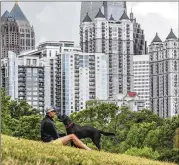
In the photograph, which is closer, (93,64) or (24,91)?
(24,91)

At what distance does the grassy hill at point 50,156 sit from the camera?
163 inches

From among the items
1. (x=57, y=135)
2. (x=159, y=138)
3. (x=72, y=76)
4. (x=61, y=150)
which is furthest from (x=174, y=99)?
(x=61, y=150)

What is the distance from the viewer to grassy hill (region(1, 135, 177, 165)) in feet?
13.6

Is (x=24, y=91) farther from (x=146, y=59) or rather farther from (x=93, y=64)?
(x=146, y=59)

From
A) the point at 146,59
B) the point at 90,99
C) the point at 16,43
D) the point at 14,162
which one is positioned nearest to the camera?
the point at 14,162

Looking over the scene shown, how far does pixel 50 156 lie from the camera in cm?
427

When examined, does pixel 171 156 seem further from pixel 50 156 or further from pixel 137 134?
pixel 137 134

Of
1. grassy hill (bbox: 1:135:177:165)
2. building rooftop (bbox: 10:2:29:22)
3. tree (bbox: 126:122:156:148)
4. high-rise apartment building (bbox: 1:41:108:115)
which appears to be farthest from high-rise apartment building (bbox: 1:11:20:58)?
grassy hill (bbox: 1:135:177:165)

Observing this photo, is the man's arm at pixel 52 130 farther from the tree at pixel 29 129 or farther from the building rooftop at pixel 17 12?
the tree at pixel 29 129

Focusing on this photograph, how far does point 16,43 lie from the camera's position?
9484 millimetres

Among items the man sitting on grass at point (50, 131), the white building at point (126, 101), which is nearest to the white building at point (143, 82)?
the white building at point (126, 101)

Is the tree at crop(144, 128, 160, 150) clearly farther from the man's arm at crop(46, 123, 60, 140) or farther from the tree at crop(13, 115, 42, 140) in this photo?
the man's arm at crop(46, 123, 60, 140)

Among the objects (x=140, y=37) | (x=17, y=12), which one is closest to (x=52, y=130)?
(x=17, y=12)

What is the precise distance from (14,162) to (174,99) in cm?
547
